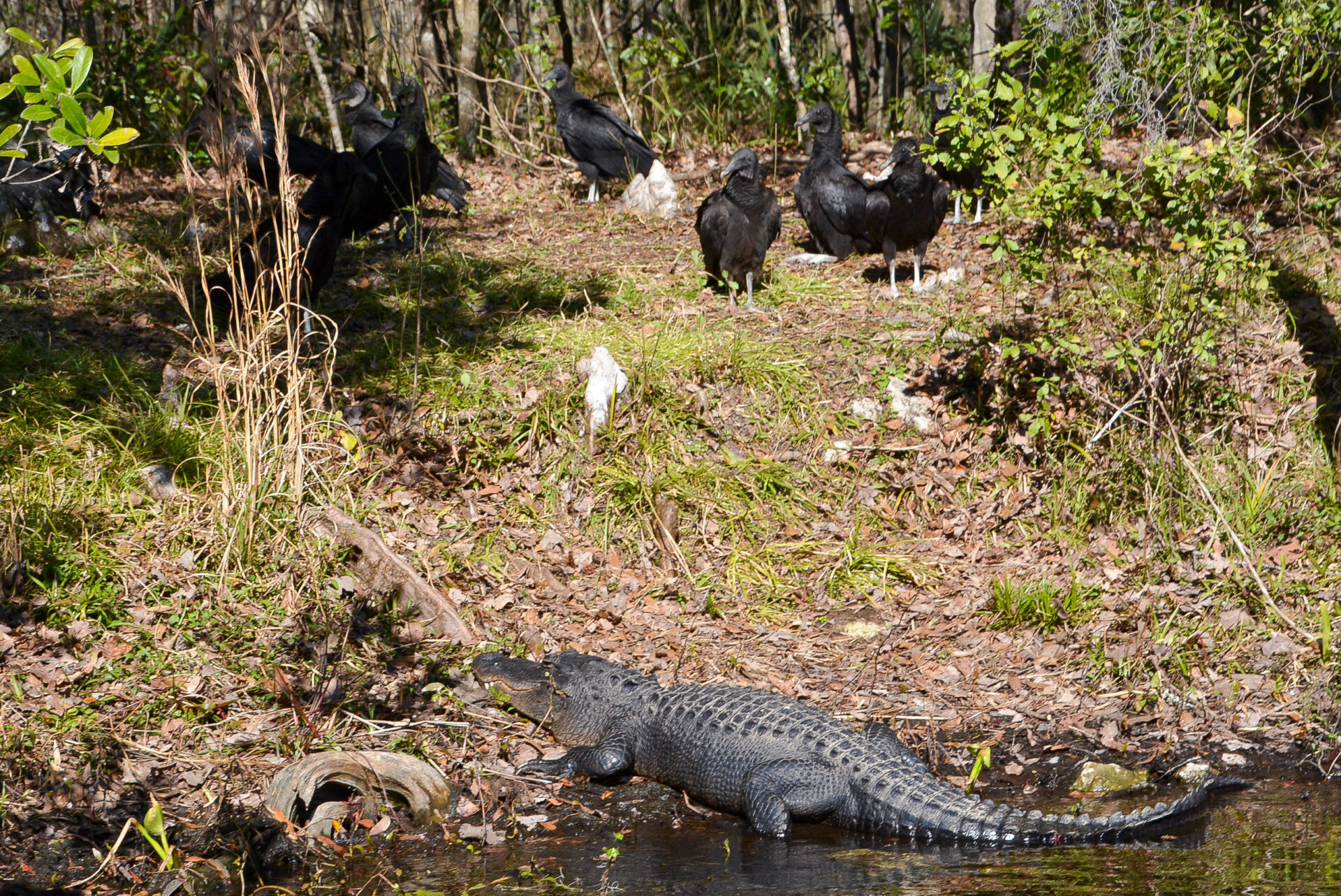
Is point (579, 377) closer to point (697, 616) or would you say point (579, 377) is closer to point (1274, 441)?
point (697, 616)

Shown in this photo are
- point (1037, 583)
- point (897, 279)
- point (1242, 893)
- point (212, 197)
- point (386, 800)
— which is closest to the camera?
point (1242, 893)

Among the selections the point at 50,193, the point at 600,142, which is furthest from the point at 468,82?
the point at 50,193

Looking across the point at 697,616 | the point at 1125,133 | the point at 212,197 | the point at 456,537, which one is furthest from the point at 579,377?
the point at 1125,133

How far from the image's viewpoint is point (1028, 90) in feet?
22.9

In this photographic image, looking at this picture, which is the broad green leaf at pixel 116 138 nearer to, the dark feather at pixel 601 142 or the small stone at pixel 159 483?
the small stone at pixel 159 483

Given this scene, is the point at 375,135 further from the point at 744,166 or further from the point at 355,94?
the point at 744,166

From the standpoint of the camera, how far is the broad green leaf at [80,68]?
9.78 feet

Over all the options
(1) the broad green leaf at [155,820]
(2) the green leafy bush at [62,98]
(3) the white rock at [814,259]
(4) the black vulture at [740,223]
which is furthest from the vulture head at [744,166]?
(1) the broad green leaf at [155,820]

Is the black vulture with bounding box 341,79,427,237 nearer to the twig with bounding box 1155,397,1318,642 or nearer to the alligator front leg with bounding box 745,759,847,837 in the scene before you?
the twig with bounding box 1155,397,1318,642

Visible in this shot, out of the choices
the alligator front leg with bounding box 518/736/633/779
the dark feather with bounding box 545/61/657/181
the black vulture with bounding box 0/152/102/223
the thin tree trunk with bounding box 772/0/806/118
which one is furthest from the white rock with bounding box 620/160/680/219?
the alligator front leg with bounding box 518/736/633/779

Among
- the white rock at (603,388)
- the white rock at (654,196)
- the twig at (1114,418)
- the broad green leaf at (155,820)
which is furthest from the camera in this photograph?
the white rock at (654,196)

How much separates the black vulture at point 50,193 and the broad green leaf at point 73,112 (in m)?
6.58

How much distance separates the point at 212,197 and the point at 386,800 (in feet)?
26.8

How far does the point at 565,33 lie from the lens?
12.5 m
